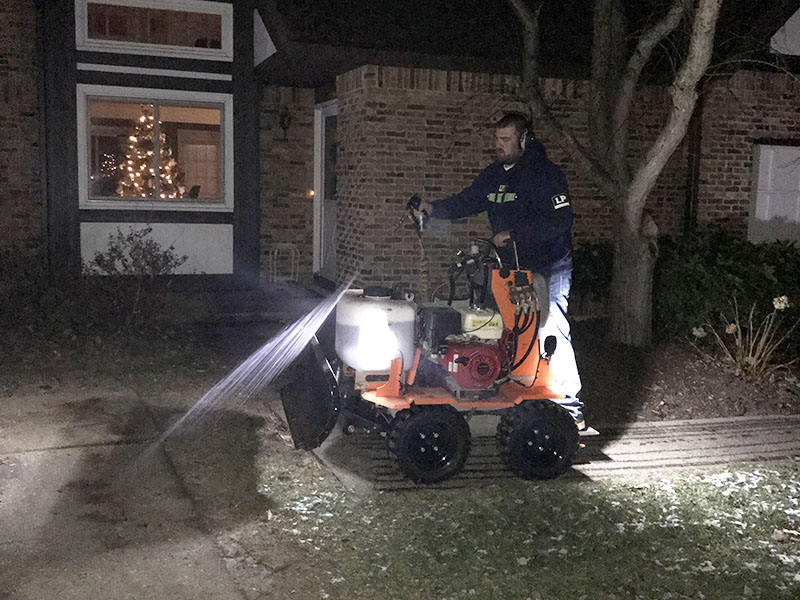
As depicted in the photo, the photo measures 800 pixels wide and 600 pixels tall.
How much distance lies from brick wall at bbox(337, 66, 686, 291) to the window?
2.63m

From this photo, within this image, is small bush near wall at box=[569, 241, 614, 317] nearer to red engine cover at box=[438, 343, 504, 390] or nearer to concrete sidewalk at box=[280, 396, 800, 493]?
concrete sidewalk at box=[280, 396, 800, 493]

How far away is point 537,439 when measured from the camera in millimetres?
4957

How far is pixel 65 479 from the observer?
4797mm

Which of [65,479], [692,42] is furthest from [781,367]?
[65,479]

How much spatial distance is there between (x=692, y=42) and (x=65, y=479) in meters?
5.28

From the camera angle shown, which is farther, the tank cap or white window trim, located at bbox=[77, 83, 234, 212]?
white window trim, located at bbox=[77, 83, 234, 212]

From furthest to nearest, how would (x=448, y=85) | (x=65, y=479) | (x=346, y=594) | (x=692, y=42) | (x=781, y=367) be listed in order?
(x=448, y=85), (x=781, y=367), (x=692, y=42), (x=65, y=479), (x=346, y=594)

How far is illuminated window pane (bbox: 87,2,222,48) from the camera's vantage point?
10.4 m

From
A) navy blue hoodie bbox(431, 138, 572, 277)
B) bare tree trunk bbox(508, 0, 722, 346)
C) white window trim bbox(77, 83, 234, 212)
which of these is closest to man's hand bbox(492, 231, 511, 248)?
navy blue hoodie bbox(431, 138, 572, 277)

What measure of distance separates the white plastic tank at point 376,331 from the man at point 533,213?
72 centimetres

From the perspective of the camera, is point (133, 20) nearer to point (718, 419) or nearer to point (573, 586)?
point (718, 419)

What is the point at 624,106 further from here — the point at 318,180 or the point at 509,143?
the point at 318,180

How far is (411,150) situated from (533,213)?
4215mm

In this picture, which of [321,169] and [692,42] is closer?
[692,42]
